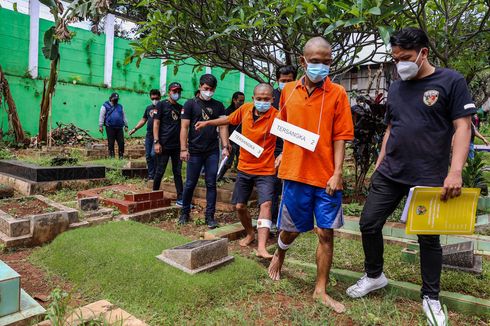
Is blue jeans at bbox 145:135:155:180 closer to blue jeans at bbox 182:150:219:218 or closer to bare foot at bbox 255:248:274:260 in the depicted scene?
blue jeans at bbox 182:150:219:218

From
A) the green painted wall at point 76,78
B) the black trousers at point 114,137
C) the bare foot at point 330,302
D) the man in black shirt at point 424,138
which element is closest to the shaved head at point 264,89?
the man in black shirt at point 424,138

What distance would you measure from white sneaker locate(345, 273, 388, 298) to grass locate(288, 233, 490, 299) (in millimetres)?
357

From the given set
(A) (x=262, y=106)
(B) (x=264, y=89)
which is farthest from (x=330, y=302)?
(B) (x=264, y=89)

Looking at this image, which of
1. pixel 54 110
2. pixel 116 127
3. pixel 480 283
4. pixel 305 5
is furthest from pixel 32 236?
pixel 54 110

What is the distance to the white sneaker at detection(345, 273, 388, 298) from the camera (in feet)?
9.76

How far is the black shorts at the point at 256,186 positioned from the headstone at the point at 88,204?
6.41ft

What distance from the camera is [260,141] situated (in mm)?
4148

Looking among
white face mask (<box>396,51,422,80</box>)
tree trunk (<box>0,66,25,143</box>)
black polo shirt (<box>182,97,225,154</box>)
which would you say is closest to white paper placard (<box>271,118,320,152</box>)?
white face mask (<box>396,51,422,80</box>)

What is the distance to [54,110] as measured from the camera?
40.9ft

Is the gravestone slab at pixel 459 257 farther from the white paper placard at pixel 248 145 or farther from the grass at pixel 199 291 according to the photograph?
the white paper placard at pixel 248 145

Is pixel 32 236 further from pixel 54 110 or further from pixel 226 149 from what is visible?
pixel 54 110

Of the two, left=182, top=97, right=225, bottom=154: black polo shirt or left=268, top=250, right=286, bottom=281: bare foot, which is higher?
left=182, top=97, right=225, bottom=154: black polo shirt

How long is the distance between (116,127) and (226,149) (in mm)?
5804

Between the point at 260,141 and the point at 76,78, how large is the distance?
35.4 ft
